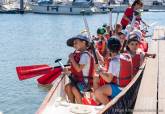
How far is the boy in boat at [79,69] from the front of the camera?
27.1ft

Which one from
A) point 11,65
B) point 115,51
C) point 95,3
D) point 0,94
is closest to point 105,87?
point 115,51

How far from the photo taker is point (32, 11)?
8794 cm

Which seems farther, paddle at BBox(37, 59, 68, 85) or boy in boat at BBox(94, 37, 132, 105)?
paddle at BBox(37, 59, 68, 85)

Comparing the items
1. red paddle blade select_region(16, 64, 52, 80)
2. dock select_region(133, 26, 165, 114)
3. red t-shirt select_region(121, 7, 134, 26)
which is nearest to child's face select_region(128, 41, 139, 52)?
dock select_region(133, 26, 165, 114)

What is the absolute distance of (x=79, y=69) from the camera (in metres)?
8.30

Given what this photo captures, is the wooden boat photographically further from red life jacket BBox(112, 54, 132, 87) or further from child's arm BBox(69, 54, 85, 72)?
child's arm BBox(69, 54, 85, 72)

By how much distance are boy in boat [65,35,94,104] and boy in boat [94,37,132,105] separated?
22.0 inches

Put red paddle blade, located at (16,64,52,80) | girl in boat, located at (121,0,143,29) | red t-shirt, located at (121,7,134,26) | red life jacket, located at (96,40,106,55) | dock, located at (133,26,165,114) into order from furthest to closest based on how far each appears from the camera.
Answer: red t-shirt, located at (121,7,134,26)
girl in boat, located at (121,0,143,29)
red life jacket, located at (96,40,106,55)
red paddle blade, located at (16,64,52,80)
dock, located at (133,26,165,114)

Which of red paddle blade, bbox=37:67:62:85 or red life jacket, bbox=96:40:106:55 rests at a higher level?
red life jacket, bbox=96:40:106:55

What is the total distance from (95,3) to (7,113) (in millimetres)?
83492

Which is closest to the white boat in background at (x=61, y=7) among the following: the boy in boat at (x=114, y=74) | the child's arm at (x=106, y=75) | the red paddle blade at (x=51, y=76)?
the red paddle blade at (x=51, y=76)

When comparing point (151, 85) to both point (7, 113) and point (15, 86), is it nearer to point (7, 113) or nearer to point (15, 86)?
point (7, 113)

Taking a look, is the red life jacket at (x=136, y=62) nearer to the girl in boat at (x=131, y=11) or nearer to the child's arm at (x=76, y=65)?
the child's arm at (x=76, y=65)

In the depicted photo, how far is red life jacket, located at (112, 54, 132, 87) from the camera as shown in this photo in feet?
25.8
